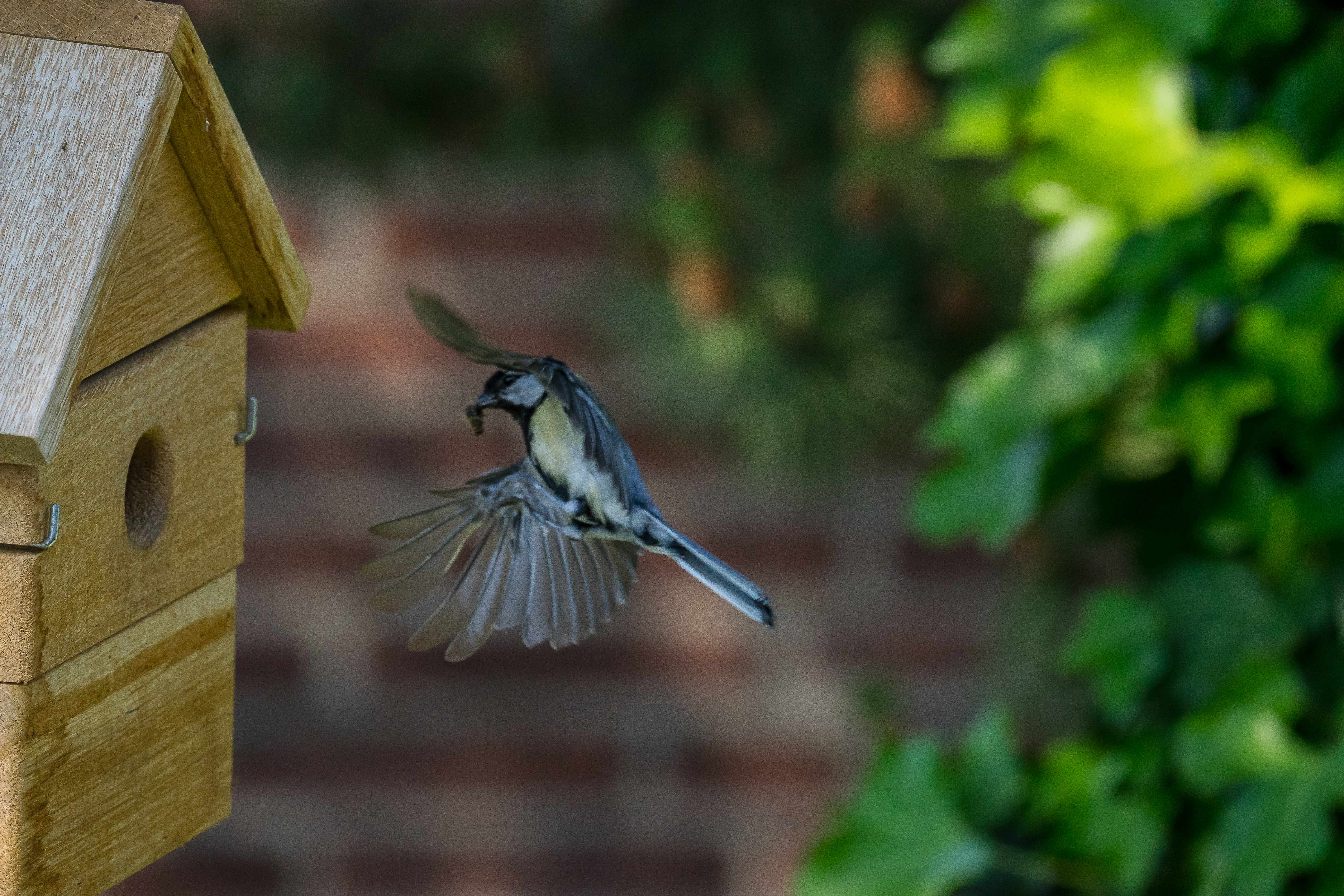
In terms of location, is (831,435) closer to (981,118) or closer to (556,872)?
(981,118)

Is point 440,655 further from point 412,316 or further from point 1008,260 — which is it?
point 1008,260

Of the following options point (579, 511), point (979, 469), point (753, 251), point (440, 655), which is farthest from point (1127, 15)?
point (440, 655)

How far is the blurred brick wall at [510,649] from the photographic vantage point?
1.42 meters

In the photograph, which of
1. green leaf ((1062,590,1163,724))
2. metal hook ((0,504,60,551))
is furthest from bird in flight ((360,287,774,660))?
green leaf ((1062,590,1163,724))

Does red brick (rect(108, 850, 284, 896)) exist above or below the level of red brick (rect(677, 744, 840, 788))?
below

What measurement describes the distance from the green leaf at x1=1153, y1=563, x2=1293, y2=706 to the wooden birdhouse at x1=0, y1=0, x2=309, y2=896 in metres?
0.73

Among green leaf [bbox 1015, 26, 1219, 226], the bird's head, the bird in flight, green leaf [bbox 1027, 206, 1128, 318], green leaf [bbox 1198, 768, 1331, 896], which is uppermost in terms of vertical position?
green leaf [bbox 1015, 26, 1219, 226]

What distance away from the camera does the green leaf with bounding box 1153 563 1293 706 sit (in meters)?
1.01

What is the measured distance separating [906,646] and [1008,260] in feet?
1.41

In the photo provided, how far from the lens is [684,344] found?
128 centimetres

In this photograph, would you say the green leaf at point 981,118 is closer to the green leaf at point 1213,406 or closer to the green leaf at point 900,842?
the green leaf at point 1213,406

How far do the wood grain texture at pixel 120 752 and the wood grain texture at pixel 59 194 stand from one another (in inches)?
4.3

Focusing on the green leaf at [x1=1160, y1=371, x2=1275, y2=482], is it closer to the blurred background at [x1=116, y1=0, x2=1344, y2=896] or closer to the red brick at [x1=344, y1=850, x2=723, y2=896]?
the blurred background at [x1=116, y1=0, x2=1344, y2=896]

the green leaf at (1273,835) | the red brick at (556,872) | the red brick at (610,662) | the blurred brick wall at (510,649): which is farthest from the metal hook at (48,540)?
the red brick at (556,872)
